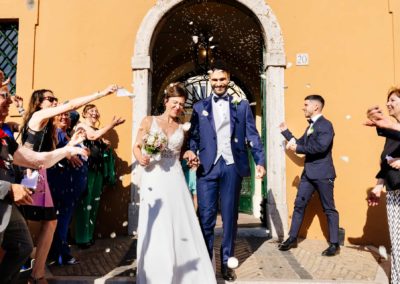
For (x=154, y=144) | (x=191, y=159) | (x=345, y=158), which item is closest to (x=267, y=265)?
(x=191, y=159)

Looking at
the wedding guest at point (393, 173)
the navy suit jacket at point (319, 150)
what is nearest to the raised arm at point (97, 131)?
the navy suit jacket at point (319, 150)

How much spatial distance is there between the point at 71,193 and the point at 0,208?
7.42 ft

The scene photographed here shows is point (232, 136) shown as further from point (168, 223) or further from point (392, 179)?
point (392, 179)

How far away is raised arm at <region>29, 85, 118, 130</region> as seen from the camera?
293 cm

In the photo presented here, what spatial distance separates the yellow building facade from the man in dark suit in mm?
712

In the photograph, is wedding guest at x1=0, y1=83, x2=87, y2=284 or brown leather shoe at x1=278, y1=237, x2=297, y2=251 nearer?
wedding guest at x1=0, y1=83, x2=87, y2=284

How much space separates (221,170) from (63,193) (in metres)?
2.09

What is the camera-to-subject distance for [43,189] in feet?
12.0

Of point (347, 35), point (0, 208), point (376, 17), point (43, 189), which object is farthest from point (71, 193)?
point (376, 17)

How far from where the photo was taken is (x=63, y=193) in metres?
4.56

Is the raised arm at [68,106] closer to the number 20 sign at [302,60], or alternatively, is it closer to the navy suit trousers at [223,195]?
the navy suit trousers at [223,195]

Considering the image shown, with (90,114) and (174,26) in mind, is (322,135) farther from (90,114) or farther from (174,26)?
(174,26)

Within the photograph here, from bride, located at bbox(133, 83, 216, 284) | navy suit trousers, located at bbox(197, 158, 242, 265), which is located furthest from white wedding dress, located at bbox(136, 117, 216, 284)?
navy suit trousers, located at bbox(197, 158, 242, 265)

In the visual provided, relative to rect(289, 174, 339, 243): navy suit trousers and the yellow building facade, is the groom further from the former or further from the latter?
the yellow building facade
